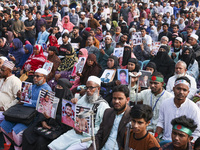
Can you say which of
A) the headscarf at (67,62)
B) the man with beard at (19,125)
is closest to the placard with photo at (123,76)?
the man with beard at (19,125)

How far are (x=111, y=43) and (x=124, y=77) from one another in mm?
3017

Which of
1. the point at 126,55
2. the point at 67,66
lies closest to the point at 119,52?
the point at 126,55

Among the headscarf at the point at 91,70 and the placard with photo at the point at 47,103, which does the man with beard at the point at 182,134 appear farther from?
→ the headscarf at the point at 91,70

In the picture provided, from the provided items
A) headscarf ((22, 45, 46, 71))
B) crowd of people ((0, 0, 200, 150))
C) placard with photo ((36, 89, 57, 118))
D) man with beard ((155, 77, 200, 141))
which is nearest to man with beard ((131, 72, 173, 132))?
crowd of people ((0, 0, 200, 150))

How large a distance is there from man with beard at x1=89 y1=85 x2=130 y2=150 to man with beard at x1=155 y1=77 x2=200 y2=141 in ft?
1.82

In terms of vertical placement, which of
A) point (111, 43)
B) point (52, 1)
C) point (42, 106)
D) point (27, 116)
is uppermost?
point (52, 1)

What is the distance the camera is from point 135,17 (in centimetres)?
1205

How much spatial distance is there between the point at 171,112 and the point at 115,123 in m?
0.85

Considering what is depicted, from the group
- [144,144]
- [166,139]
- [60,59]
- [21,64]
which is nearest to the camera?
[144,144]

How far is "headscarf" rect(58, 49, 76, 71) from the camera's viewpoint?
7.08m

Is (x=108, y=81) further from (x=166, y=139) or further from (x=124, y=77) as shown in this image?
(x=166, y=139)

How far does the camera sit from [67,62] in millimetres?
7211

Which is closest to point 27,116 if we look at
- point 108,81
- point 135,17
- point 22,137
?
point 22,137

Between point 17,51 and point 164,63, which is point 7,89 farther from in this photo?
point 164,63
